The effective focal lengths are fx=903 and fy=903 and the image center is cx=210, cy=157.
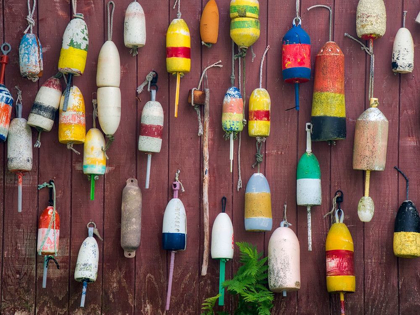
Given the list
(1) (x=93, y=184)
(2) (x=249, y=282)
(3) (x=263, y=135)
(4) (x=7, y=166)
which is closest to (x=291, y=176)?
(3) (x=263, y=135)

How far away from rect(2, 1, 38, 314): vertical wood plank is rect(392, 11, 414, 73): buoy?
2.00 meters

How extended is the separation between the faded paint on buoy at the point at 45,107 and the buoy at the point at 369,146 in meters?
1.65

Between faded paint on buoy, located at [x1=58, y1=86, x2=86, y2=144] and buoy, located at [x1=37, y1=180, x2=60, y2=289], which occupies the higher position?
faded paint on buoy, located at [x1=58, y1=86, x2=86, y2=144]

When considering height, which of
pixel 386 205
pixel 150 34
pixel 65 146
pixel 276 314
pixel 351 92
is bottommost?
pixel 276 314

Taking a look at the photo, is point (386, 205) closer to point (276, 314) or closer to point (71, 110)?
point (276, 314)

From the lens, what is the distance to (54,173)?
5.00 m

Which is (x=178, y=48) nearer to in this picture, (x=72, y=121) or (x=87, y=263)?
(x=72, y=121)

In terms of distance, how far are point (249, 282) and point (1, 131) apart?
1.53m

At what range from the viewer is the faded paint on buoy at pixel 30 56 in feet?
15.9

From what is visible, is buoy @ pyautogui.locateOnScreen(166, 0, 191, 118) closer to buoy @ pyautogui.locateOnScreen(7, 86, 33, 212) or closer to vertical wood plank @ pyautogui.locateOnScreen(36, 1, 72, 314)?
vertical wood plank @ pyautogui.locateOnScreen(36, 1, 72, 314)

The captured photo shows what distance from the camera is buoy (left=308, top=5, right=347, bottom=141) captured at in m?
4.84

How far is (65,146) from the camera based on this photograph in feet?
16.4

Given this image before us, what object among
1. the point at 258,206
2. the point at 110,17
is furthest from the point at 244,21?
the point at 258,206

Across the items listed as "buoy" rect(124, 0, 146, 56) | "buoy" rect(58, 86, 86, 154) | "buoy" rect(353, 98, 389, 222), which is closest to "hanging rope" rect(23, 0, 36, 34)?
"buoy" rect(58, 86, 86, 154)
